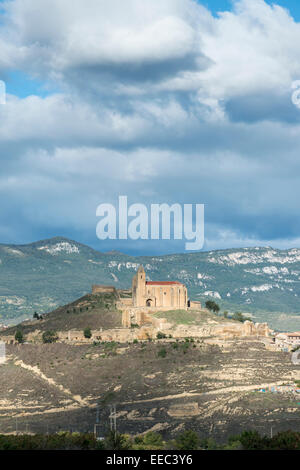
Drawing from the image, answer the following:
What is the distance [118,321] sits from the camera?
14625cm

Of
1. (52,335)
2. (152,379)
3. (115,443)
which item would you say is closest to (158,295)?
(52,335)

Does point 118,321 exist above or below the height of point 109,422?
above

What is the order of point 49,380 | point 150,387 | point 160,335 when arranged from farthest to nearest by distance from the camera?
point 160,335 → point 49,380 → point 150,387

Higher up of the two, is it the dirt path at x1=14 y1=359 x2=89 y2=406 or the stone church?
the stone church

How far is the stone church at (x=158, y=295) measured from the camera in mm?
152875

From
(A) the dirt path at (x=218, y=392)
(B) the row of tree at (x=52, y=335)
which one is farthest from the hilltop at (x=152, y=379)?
(B) the row of tree at (x=52, y=335)

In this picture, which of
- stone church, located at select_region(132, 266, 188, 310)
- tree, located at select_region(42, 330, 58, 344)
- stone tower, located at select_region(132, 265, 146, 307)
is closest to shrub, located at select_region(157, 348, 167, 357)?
stone church, located at select_region(132, 266, 188, 310)

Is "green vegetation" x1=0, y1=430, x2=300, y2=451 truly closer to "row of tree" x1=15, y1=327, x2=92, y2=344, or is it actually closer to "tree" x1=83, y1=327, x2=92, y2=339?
"tree" x1=83, y1=327, x2=92, y2=339

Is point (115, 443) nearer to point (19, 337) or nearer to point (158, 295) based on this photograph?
point (158, 295)

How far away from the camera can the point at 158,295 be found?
154 metres

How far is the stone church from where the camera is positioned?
152875 mm
